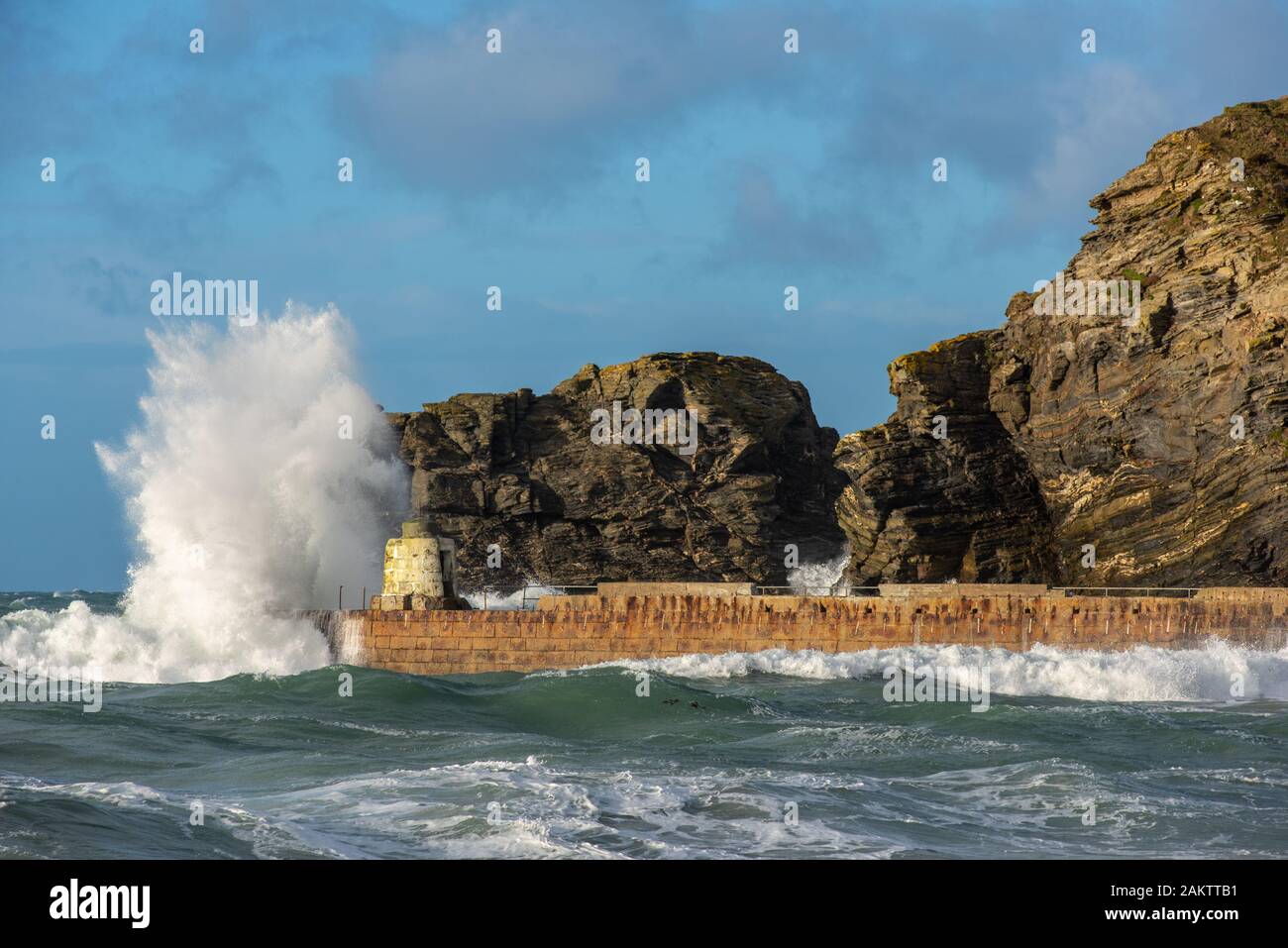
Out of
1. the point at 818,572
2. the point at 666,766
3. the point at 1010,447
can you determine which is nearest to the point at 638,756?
the point at 666,766

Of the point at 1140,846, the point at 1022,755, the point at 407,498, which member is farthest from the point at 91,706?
the point at 407,498

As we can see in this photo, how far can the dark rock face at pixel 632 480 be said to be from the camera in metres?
71.5

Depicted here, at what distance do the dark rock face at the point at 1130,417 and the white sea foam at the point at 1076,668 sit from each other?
421 inches

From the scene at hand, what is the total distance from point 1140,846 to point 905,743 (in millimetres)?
6505

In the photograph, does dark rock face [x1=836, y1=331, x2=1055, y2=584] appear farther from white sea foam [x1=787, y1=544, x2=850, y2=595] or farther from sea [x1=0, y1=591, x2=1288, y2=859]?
sea [x1=0, y1=591, x2=1288, y2=859]

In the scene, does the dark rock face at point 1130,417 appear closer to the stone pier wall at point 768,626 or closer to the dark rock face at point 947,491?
the dark rock face at point 947,491

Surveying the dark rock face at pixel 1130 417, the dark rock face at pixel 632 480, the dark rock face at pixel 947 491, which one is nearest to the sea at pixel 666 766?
the dark rock face at pixel 1130 417

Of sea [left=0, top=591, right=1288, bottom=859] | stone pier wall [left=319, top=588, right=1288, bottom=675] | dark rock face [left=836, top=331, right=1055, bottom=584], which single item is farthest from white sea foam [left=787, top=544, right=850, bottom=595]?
sea [left=0, top=591, right=1288, bottom=859]

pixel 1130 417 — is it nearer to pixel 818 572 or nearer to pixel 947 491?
pixel 947 491

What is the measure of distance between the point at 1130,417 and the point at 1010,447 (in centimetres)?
856

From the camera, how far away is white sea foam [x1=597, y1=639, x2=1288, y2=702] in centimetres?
2548

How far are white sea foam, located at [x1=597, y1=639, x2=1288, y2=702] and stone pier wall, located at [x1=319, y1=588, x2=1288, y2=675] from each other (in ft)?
1.44

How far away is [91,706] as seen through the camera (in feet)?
70.5

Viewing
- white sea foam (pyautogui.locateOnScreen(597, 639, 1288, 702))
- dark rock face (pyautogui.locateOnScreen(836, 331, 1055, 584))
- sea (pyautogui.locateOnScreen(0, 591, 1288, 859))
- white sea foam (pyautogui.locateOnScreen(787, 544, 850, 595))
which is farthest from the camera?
white sea foam (pyautogui.locateOnScreen(787, 544, 850, 595))
